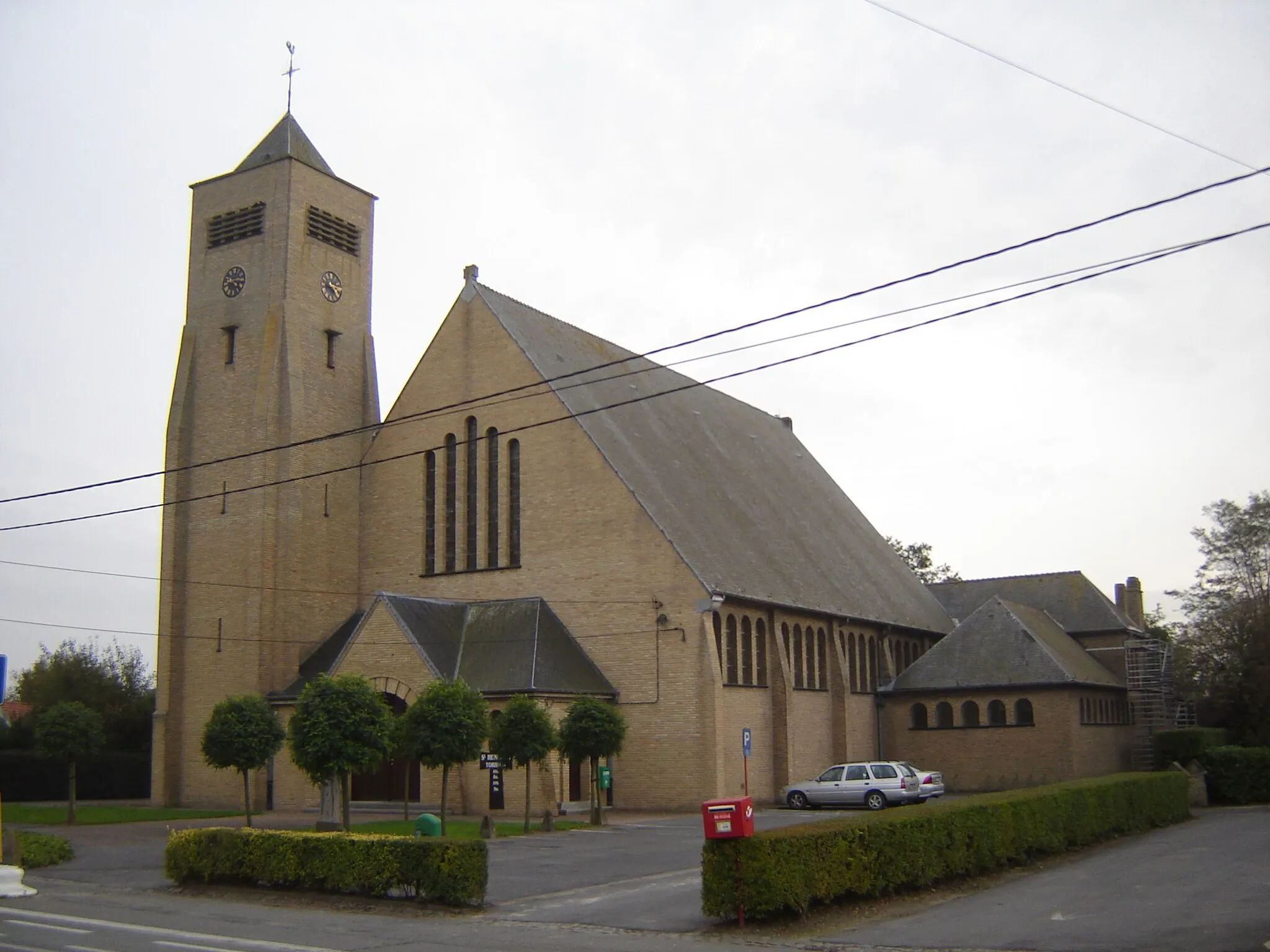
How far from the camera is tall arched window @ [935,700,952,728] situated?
45906 millimetres

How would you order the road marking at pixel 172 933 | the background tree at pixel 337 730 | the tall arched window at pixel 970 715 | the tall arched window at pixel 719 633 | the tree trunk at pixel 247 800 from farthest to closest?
the tall arched window at pixel 970 715 < the tall arched window at pixel 719 633 < the tree trunk at pixel 247 800 < the background tree at pixel 337 730 < the road marking at pixel 172 933

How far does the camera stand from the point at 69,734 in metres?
35.3

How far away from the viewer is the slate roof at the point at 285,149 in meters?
43.0

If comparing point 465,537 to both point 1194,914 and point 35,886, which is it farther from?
point 1194,914

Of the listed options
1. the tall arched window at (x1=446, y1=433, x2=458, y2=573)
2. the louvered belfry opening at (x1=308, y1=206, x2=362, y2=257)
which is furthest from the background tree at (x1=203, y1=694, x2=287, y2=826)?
the louvered belfry opening at (x1=308, y1=206, x2=362, y2=257)

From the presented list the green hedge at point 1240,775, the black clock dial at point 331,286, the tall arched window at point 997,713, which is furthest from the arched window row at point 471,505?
the green hedge at point 1240,775

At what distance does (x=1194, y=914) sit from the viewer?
1575 centimetres

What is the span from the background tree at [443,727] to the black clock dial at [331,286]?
1867 centimetres

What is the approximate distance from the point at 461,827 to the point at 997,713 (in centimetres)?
2245

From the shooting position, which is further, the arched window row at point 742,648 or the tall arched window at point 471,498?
the tall arched window at point 471,498

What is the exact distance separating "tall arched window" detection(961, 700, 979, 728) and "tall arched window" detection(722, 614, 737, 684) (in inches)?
464

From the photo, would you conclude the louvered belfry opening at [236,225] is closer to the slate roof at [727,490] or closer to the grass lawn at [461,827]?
the slate roof at [727,490]

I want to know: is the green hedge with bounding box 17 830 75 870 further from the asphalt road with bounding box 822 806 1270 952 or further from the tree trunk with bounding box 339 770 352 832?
the asphalt road with bounding box 822 806 1270 952

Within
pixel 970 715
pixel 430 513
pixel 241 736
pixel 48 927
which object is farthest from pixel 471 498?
pixel 48 927
